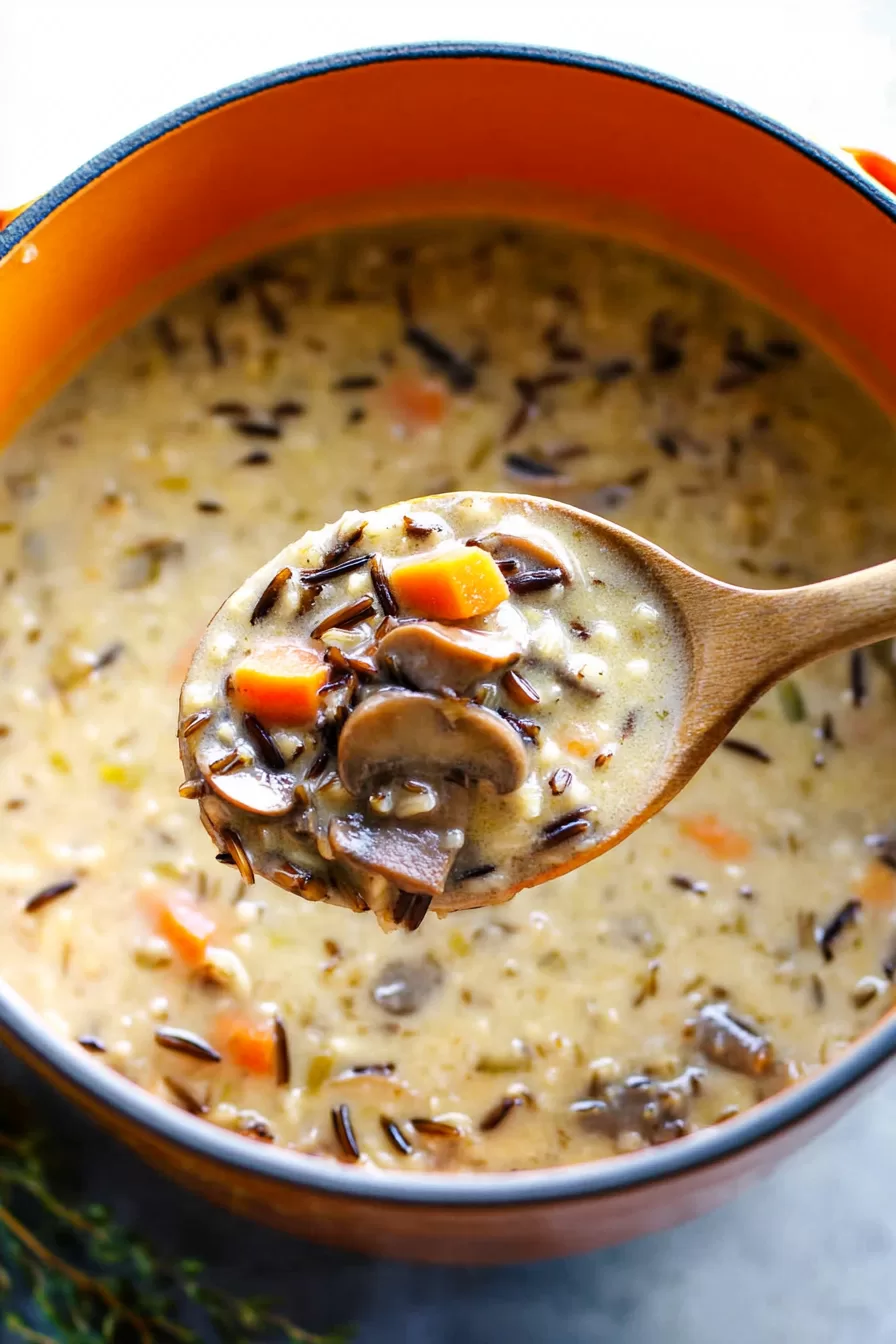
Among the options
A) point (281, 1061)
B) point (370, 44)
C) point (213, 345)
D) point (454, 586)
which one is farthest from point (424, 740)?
point (370, 44)

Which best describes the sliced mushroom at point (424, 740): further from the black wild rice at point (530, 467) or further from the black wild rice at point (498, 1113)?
the black wild rice at point (530, 467)

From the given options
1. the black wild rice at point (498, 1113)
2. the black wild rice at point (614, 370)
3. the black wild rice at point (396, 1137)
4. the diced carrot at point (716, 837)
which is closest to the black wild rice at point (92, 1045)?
the black wild rice at point (396, 1137)

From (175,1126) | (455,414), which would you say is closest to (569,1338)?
(175,1126)

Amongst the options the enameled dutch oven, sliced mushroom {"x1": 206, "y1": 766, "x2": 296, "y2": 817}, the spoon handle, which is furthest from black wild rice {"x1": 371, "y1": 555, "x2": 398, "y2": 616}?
the enameled dutch oven

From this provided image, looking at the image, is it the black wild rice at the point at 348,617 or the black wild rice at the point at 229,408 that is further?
the black wild rice at the point at 229,408

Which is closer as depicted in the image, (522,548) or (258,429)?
(522,548)

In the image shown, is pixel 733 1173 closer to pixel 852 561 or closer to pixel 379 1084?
pixel 379 1084

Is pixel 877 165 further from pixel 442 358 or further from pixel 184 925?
pixel 184 925

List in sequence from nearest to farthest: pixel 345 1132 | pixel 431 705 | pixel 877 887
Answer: pixel 431 705
pixel 345 1132
pixel 877 887
